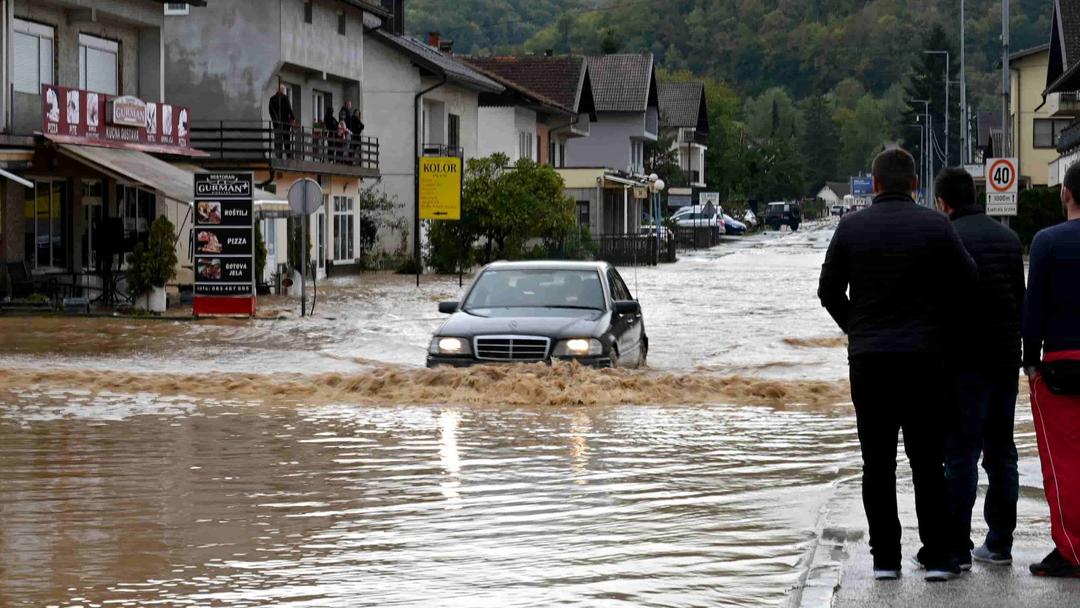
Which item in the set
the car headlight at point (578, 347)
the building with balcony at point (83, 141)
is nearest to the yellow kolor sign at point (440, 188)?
the building with balcony at point (83, 141)

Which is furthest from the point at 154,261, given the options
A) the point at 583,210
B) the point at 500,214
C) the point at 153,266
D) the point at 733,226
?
the point at 733,226

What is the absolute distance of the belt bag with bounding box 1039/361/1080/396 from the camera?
760 cm

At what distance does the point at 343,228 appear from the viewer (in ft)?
162

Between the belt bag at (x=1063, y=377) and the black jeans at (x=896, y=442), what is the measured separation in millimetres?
446

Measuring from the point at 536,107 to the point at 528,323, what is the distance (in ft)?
172

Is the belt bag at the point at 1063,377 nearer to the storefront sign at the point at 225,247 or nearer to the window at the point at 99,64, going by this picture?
the storefront sign at the point at 225,247

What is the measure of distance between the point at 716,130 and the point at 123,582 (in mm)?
134341

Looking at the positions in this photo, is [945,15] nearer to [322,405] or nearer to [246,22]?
[246,22]

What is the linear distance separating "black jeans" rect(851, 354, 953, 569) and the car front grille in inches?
364

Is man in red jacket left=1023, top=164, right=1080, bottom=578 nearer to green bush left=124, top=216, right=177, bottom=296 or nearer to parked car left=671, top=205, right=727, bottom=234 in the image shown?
green bush left=124, top=216, right=177, bottom=296

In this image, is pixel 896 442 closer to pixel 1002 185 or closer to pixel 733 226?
pixel 1002 185

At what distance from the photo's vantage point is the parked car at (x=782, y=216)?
433 ft

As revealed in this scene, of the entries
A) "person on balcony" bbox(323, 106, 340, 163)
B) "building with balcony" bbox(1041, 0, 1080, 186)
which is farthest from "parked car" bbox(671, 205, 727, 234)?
"person on balcony" bbox(323, 106, 340, 163)

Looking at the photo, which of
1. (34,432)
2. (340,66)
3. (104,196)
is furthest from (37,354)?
(340,66)
